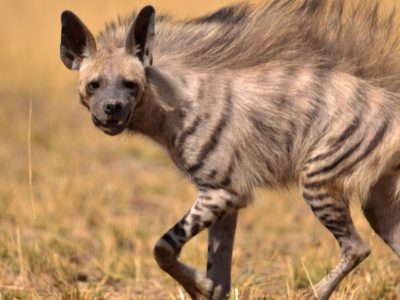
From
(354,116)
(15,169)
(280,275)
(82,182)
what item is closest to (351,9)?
(354,116)

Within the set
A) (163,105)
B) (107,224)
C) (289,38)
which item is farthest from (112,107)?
(107,224)

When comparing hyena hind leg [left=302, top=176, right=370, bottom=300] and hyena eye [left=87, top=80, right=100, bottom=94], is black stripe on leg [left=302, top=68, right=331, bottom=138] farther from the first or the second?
hyena eye [left=87, top=80, right=100, bottom=94]

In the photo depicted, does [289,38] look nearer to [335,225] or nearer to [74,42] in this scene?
[335,225]

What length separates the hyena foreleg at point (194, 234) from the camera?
14.8 ft

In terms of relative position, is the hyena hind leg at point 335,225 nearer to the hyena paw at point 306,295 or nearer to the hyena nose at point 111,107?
the hyena paw at point 306,295

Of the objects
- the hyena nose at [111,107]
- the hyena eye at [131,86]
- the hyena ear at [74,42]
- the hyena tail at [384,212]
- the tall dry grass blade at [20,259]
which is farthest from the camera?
the tall dry grass blade at [20,259]

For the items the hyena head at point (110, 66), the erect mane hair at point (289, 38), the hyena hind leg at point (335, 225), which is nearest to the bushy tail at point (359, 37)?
the erect mane hair at point (289, 38)

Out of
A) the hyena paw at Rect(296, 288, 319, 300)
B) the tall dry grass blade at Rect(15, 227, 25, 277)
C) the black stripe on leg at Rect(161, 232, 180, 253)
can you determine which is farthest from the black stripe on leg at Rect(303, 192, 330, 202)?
the tall dry grass blade at Rect(15, 227, 25, 277)

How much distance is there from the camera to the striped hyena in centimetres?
461

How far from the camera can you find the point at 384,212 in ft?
16.0

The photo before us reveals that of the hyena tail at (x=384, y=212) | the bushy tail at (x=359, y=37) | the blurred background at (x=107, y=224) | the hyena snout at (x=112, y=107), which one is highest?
the bushy tail at (x=359, y=37)

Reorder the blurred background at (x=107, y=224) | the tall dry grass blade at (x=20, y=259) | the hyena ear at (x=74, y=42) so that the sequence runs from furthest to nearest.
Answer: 1. the tall dry grass blade at (x=20, y=259)
2. the blurred background at (x=107, y=224)
3. the hyena ear at (x=74, y=42)

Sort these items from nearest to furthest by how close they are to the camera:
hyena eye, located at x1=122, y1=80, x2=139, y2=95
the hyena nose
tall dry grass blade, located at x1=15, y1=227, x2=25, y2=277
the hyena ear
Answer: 1. the hyena nose
2. hyena eye, located at x1=122, y1=80, x2=139, y2=95
3. the hyena ear
4. tall dry grass blade, located at x1=15, y1=227, x2=25, y2=277

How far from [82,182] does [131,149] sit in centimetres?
217
